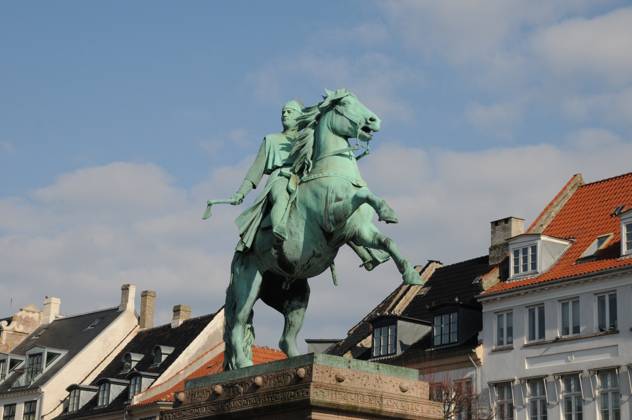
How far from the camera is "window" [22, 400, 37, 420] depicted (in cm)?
6675

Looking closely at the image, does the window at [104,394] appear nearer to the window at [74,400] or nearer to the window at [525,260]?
the window at [74,400]

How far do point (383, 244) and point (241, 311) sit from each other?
2255 millimetres

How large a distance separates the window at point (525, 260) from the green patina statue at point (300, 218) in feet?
108

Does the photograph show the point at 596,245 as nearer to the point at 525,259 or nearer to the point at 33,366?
the point at 525,259

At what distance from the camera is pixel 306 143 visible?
1563 centimetres

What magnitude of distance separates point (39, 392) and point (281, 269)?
53.9 metres

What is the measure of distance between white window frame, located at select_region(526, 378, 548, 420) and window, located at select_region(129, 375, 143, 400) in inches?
849

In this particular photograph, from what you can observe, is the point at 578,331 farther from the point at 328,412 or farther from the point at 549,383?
the point at 328,412

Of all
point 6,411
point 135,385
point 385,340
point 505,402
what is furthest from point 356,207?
point 6,411

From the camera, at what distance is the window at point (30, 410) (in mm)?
66750

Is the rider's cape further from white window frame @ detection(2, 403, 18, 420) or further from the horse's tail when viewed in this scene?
white window frame @ detection(2, 403, 18, 420)

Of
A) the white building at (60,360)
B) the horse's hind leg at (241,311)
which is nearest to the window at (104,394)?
the white building at (60,360)

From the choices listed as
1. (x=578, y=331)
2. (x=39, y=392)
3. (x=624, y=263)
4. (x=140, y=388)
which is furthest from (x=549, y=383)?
(x=39, y=392)

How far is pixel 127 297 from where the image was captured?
232 feet
